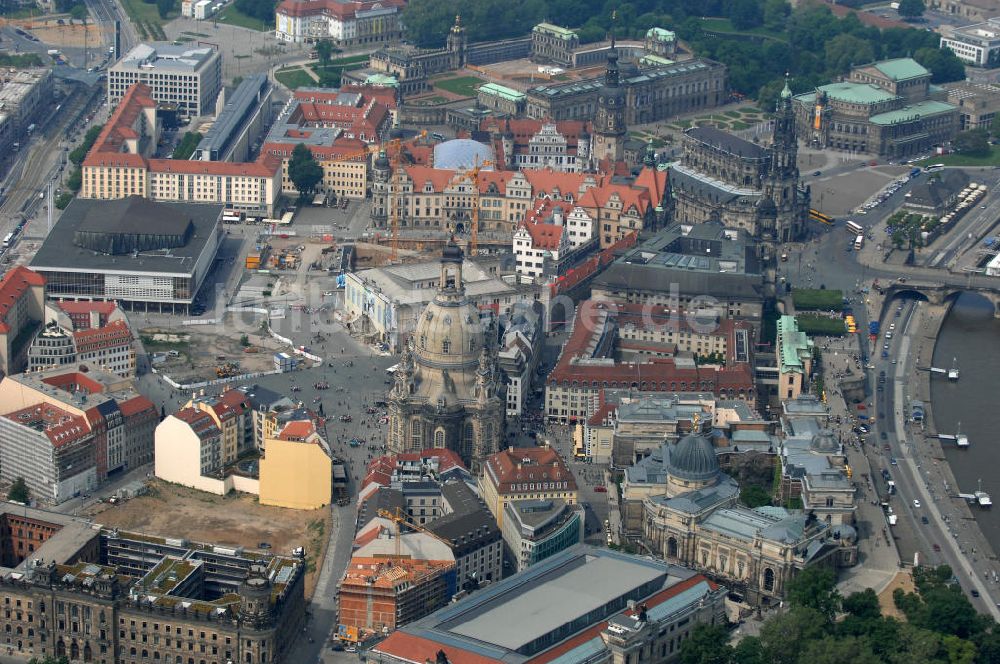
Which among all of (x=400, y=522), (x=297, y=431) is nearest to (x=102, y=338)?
(x=297, y=431)

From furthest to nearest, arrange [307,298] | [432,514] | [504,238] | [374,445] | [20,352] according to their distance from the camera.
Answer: [504,238]
[307,298]
[20,352]
[374,445]
[432,514]

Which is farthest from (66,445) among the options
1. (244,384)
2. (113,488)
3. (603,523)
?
(603,523)

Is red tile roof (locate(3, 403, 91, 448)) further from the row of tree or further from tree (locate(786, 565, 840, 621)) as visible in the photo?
tree (locate(786, 565, 840, 621))

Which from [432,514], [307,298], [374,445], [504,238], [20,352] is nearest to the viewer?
[432,514]

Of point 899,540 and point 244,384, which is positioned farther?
point 244,384

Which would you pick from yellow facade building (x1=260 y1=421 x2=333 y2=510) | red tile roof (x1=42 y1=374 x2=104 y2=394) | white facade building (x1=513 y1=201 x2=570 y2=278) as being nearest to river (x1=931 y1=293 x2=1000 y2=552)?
white facade building (x1=513 y1=201 x2=570 y2=278)

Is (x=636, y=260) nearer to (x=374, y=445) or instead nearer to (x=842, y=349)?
(x=842, y=349)
